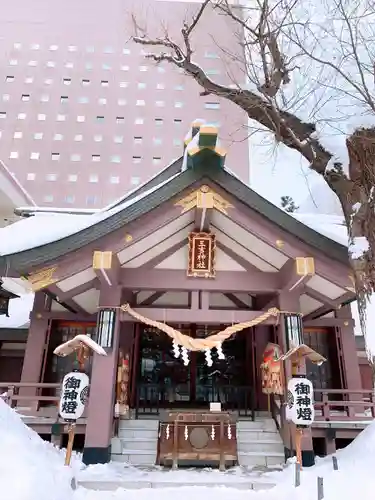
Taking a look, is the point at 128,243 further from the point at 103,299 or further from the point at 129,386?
the point at 129,386

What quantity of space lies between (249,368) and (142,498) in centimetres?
582

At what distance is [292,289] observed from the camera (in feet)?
28.8

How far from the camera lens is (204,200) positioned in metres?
8.20

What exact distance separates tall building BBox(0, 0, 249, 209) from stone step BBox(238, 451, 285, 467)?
3540 centimetres

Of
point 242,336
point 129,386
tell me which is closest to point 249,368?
point 242,336

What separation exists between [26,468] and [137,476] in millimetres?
2600

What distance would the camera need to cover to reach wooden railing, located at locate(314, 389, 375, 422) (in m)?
9.02

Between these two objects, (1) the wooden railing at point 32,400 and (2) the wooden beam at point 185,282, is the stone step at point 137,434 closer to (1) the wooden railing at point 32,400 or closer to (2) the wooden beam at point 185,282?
(1) the wooden railing at point 32,400

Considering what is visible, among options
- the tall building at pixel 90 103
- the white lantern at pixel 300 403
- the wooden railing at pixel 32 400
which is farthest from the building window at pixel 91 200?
the white lantern at pixel 300 403

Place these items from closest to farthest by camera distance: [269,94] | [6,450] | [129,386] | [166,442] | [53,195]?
[6,450]
[269,94]
[166,442]
[129,386]
[53,195]

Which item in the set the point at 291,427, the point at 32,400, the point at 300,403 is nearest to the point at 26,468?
the point at 300,403

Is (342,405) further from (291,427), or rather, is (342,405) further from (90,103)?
(90,103)

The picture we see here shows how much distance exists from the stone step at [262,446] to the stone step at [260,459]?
0.58 feet

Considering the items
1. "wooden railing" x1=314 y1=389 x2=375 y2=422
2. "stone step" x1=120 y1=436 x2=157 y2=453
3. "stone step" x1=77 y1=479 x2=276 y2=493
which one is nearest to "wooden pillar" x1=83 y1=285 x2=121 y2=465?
"stone step" x1=120 y1=436 x2=157 y2=453
